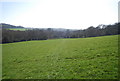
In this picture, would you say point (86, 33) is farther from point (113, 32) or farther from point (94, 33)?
point (113, 32)

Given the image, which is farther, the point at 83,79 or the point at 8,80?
the point at 8,80

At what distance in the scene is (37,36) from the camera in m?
78.2

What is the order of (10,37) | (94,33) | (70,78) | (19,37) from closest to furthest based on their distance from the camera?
(70,78)
(10,37)
(19,37)
(94,33)

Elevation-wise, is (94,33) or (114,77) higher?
(94,33)

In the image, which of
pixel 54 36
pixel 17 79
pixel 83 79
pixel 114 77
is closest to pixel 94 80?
pixel 83 79

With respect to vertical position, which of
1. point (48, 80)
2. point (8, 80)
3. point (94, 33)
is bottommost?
point (8, 80)

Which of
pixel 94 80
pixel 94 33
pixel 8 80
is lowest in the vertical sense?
pixel 8 80

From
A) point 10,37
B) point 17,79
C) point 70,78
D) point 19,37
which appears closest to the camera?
point 70,78

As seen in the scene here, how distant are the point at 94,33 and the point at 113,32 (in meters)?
16.1

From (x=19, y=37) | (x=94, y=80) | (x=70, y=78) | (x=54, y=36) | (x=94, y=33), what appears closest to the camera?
(x=94, y=80)

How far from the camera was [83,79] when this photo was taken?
4.70 m

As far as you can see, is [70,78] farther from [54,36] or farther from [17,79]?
[54,36]

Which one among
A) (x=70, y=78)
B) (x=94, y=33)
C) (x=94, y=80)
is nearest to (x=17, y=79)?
(x=70, y=78)

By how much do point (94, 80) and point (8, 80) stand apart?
653cm
